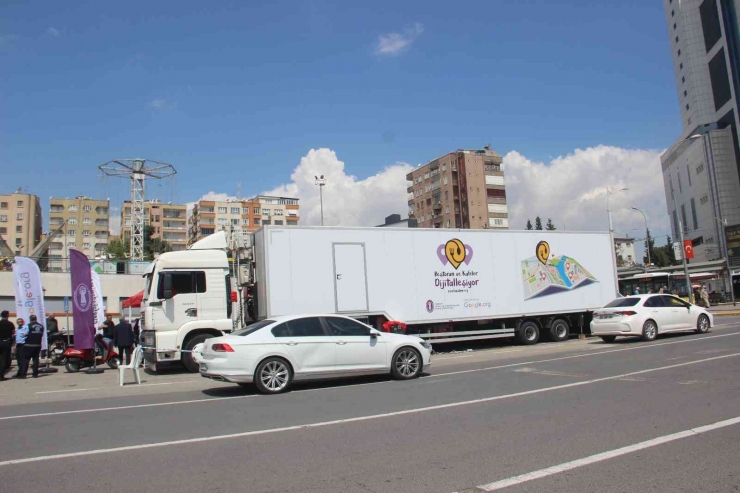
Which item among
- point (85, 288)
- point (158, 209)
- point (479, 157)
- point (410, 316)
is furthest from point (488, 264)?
point (158, 209)

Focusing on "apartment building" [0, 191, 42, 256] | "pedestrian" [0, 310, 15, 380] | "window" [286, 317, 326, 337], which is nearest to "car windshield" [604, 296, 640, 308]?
"window" [286, 317, 326, 337]

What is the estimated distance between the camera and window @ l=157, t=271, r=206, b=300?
1526cm

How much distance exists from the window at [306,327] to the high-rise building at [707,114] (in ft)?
257

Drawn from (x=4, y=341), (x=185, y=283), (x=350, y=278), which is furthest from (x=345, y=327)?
(x=4, y=341)

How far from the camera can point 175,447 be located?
656 centimetres

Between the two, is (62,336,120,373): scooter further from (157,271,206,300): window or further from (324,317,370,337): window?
(324,317,370,337): window

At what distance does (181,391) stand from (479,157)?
79.2 meters

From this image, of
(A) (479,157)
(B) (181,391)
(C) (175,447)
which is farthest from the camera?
(A) (479,157)

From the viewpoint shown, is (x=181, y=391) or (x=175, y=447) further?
(x=181, y=391)

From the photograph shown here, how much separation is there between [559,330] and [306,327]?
12.2m

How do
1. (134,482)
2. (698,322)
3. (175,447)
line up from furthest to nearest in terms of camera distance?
(698,322) → (175,447) → (134,482)

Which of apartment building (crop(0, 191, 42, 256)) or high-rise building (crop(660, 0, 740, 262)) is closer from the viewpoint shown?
high-rise building (crop(660, 0, 740, 262))

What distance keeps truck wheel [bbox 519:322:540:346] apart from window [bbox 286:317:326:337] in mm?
10184

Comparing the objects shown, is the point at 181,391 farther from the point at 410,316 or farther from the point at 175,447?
the point at 410,316
